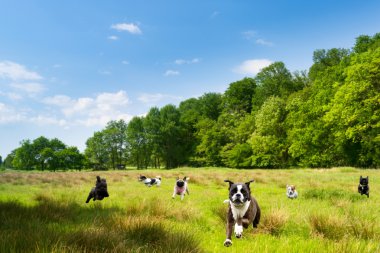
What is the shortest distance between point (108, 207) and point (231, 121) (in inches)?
2568

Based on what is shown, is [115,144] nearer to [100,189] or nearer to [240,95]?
[240,95]

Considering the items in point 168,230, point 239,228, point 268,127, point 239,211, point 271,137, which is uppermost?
point 268,127

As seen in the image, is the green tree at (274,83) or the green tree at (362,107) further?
the green tree at (274,83)

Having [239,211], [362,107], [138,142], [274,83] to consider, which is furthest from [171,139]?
[239,211]

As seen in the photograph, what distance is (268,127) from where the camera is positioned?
58531 mm

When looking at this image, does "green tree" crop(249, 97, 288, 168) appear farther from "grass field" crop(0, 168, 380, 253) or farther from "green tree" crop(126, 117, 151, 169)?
"grass field" crop(0, 168, 380, 253)

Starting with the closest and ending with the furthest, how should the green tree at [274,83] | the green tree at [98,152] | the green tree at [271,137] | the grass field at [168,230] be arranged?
the grass field at [168,230] < the green tree at [271,137] < the green tree at [274,83] < the green tree at [98,152]

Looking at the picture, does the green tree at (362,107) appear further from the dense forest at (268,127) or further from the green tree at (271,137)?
the green tree at (271,137)

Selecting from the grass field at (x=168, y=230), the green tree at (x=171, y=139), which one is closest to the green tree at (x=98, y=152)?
the green tree at (x=171, y=139)

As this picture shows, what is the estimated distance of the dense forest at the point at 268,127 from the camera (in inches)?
1583

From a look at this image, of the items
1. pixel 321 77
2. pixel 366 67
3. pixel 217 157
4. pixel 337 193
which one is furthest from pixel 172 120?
pixel 337 193

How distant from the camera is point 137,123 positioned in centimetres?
Result: 9050

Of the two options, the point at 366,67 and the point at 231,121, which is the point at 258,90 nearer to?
the point at 231,121

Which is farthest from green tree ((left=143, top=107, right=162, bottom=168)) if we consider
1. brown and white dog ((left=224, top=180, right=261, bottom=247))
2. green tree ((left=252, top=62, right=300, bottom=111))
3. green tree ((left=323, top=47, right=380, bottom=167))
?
brown and white dog ((left=224, top=180, right=261, bottom=247))
